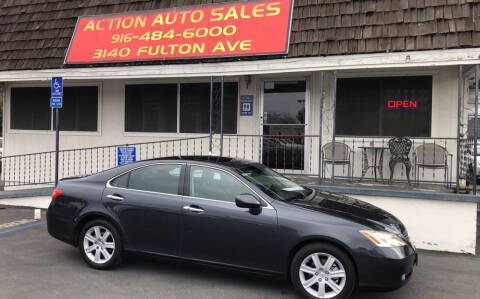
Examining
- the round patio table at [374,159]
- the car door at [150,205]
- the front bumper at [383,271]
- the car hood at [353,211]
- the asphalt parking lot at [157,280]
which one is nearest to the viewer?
the front bumper at [383,271]

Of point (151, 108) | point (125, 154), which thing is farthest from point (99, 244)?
point (151, 108)

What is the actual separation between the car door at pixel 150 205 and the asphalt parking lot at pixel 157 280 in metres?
0.29

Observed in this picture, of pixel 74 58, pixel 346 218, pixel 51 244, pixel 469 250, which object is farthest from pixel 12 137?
pixel 469 250

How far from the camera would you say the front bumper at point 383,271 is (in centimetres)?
384

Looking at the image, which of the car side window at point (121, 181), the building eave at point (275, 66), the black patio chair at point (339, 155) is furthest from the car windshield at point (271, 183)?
the black patio chair at point (339, 155)

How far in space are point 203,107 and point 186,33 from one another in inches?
72.3

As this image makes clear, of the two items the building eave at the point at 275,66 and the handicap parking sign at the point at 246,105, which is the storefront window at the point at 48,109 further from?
the handicap parking sign at the point at 246,105

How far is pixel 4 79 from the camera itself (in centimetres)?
951

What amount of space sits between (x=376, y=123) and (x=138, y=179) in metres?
5.20

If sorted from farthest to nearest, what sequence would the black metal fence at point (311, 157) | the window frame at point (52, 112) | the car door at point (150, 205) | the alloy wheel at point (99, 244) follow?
the window frame at point (52, 112) → the black metal fence at point (311, 157) → the alloy wheel at point (99, 244) → the car door at point (150, 205)

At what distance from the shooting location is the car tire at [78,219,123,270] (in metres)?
4.87

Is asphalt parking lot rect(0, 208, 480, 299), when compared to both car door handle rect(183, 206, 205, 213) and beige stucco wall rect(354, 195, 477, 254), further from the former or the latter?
car door handle rect(183, 206, 205, 213)

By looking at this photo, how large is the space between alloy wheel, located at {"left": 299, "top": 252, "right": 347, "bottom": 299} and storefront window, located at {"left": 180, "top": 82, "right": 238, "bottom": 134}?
5489 millimetres

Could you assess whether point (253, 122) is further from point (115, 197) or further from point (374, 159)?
point (115, 197)
